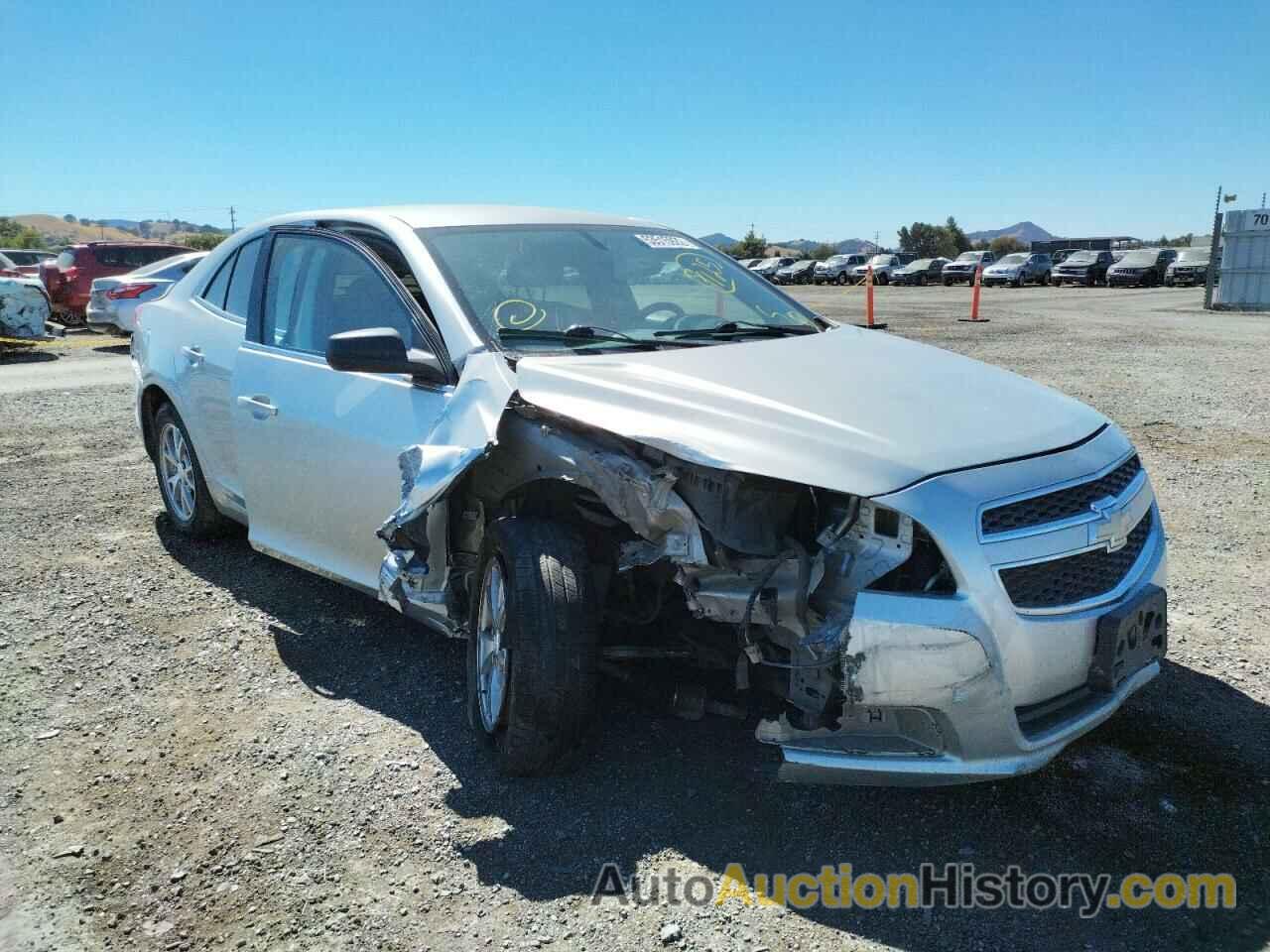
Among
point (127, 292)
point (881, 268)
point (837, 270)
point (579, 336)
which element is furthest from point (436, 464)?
point (837, 270)

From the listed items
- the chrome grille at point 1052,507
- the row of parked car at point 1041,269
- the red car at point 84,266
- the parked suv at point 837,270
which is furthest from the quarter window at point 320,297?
the parked suv at point 837,270

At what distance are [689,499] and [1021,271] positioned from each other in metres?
44.8

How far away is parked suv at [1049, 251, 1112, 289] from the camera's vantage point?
42281 mm

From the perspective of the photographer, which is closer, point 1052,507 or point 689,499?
point 1052,507

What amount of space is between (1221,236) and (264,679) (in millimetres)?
28050

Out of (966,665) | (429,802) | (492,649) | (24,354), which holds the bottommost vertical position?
(429,802)

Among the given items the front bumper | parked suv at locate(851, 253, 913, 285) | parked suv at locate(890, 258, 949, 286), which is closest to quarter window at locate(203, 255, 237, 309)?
the front bumper

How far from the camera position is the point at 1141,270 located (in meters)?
41.1

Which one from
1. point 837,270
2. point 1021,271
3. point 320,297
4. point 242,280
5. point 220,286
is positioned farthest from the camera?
point 837,270

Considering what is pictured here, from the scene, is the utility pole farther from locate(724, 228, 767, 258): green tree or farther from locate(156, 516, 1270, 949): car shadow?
locate(724, 228, 767, 258): green tree

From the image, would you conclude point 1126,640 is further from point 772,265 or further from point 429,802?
point 772,265

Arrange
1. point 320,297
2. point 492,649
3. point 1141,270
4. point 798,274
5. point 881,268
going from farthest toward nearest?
1. point 798,274
2. point 881,268
3. point 1141,270
4. point 320,297
5. point 492,649

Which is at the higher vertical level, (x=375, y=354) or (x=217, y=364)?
(x=375, y=354)

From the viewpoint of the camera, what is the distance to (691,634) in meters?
3.32
